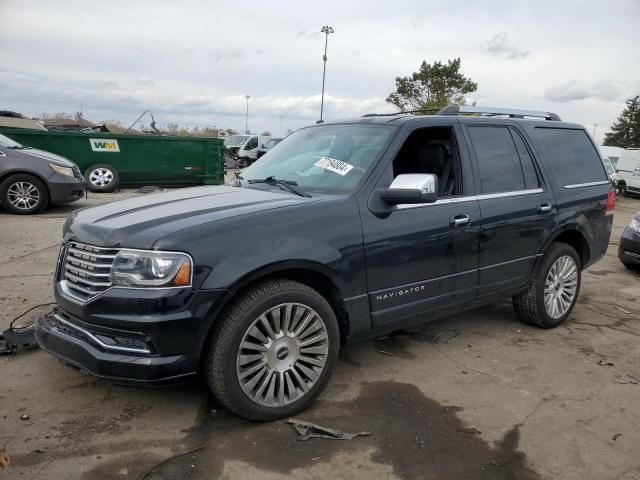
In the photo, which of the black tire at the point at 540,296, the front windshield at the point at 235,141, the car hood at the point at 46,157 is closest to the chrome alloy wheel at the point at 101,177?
the car hood at the point at 46,157

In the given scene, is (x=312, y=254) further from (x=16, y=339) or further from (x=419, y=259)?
(x=16, y=339)

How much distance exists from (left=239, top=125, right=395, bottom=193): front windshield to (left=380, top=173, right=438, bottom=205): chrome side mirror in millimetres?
234

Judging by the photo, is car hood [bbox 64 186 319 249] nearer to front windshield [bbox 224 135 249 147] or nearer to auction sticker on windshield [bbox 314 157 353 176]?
auction sticker on windshield [bbox 314 157 353 176]

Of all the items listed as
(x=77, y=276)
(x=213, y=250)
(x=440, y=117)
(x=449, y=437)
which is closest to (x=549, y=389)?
(x=449, y=437)

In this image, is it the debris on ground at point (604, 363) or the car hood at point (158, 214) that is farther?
the debris on ground at point (604, 363)

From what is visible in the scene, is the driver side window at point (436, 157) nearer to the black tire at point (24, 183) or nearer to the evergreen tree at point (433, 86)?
the black tire at point (24, 183)

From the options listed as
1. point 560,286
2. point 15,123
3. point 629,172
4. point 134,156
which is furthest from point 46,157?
point 629,172

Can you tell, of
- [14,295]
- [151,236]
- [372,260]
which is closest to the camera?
[151,236]

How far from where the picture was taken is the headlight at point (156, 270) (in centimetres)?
264

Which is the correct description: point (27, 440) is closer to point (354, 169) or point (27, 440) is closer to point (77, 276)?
point (77, 276)

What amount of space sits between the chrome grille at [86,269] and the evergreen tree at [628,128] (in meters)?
67.0

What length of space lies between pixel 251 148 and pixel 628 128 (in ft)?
169

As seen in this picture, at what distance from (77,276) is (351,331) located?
5.29 feet

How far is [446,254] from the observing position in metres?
3.67
